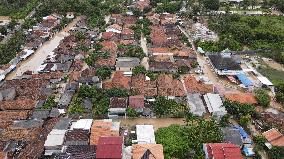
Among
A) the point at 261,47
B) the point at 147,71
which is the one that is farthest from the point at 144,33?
the point at 261,47

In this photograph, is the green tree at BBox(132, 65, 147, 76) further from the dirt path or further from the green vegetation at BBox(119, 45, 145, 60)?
the dirt path

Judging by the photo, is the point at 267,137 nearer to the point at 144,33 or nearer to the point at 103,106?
the point at 103,106

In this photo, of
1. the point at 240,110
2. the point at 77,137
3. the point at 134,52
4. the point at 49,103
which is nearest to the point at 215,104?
the point at 240,110

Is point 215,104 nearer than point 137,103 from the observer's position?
No

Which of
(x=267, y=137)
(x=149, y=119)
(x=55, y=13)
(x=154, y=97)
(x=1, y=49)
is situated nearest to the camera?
(x=267, y=137)

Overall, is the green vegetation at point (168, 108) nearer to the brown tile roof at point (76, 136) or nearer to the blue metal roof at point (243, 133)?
the blue metal roof at point (243, 133)

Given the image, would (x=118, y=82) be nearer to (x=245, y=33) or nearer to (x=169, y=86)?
(x=169, y=86)

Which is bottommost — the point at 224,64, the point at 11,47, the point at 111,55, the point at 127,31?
the point at 224,64
